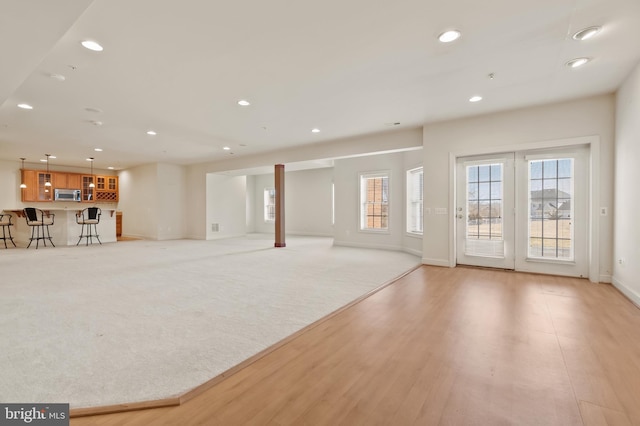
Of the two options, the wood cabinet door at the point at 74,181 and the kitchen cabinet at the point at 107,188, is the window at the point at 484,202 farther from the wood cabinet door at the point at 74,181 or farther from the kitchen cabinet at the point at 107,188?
the wood cabinet door at the point at 74,181

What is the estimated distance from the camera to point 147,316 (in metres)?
2.87

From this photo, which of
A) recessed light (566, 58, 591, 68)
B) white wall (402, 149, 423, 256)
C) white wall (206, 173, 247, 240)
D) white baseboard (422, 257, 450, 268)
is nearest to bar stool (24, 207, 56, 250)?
white wall (206, 173, 247, 240)

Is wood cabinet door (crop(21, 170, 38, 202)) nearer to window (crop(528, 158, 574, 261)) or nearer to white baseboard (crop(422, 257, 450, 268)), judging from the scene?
white baseboard (crop(422, 257, 450, 268))

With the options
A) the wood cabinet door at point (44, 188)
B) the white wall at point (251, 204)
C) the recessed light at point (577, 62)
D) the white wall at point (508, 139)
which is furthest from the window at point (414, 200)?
the wood cabinet door at point (44, 188)

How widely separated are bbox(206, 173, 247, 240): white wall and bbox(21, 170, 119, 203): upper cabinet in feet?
15.0

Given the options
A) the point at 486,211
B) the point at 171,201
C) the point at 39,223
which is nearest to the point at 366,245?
the point at 486,211

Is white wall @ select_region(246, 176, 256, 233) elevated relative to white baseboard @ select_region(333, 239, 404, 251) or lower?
elevated

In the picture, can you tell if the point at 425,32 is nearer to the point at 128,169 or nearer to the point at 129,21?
the point at 129,21

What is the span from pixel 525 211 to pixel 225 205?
9139mm

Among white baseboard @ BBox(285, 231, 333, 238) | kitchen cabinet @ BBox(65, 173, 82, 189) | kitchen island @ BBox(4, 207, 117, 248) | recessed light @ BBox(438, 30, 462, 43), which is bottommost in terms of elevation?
white baseboard @ BBox(285, 231, 333, 238)

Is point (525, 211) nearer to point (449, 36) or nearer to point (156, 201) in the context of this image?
point (449, 36)

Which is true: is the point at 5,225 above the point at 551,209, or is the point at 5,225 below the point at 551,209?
A: below

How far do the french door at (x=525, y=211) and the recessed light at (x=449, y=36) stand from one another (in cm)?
297

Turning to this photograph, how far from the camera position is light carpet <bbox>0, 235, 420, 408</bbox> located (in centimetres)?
179
